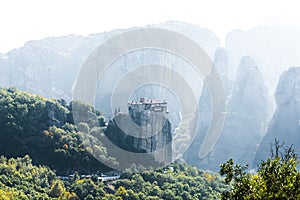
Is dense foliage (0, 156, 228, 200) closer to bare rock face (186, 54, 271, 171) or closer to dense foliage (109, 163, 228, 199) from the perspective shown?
dense foliage (109, 163, 228, 199)

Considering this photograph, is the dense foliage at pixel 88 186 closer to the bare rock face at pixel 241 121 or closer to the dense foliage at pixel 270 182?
the dense foliage at pixel 270 182

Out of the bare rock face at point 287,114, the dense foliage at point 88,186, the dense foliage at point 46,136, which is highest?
the bare rock face at point 287,114

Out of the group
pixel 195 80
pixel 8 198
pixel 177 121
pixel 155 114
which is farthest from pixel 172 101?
pixel 8 198

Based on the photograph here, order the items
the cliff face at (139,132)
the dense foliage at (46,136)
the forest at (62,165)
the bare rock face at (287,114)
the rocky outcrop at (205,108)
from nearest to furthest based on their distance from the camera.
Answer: the forest at (62,165)
the dense foliage at (46,136)
the cliff face at (139,132)
the bare rock face at (287,114)
the rocky outcrop at (205,108)

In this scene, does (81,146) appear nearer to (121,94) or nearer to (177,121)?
(121,94)

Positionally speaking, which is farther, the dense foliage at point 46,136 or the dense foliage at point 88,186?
the dense foliage at point 46,136

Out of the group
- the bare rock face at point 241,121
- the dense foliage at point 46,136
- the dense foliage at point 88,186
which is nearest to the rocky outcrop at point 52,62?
the bare rock face at point 241,121

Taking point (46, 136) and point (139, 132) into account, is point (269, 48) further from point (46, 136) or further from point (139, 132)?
point (46, 136)
